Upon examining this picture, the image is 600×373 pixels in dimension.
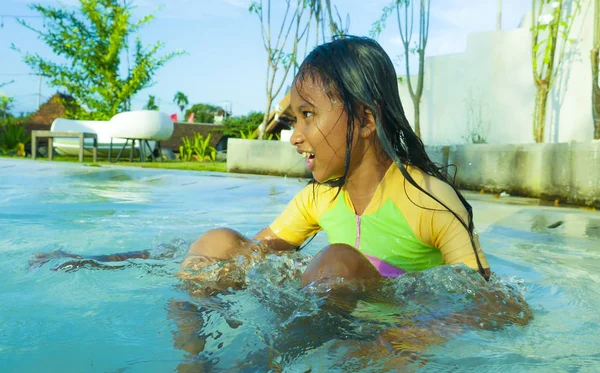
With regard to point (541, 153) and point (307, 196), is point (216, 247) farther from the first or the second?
point (541, 153)

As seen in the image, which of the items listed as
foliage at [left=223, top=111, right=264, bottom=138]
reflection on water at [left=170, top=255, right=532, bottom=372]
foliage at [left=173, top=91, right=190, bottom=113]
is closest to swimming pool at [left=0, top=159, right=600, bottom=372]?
reflection on water at [left=170, top=255, right=532, bottom=372]

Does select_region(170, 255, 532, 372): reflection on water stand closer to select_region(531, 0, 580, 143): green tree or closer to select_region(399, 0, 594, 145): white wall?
select_region(531, 0, 580, 143): green tree

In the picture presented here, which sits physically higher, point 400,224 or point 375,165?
point 375,165

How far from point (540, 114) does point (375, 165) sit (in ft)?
20.5

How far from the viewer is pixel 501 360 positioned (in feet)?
4.87

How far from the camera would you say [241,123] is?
2127 cm

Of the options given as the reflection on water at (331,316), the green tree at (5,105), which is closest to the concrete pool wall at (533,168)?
the reflection on water at (331,316)

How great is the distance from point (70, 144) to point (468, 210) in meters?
14.0

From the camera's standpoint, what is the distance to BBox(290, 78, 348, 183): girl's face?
2070 millimetres

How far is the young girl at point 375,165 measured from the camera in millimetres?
1986

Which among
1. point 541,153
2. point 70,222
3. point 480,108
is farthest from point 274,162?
point 70,222

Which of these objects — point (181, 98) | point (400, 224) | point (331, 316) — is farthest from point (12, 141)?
point (181, 98)

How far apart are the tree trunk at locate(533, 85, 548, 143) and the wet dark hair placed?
6.16 m

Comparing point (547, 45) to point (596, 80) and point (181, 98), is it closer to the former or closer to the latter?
point (596, 80)
